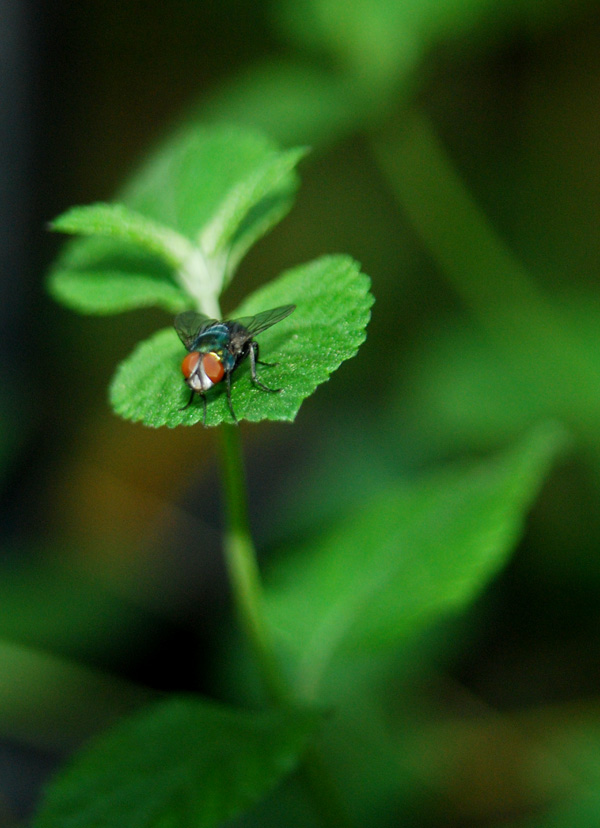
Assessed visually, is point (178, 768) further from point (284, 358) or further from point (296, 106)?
point (296, 106)

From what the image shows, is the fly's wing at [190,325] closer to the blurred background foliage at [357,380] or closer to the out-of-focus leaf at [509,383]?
the blurred background foliage at [357,380]

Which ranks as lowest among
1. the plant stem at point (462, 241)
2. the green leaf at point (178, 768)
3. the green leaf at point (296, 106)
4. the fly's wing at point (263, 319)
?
the green leaf at point (178, 768)

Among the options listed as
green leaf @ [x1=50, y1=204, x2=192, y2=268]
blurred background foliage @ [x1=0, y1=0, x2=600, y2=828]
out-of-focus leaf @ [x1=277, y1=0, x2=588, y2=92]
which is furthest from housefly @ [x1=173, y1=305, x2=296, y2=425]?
out-of-focus leaf @ [x1=277, y1=0, x2=588, y2=92]

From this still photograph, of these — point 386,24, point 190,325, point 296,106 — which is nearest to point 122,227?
point 190,325

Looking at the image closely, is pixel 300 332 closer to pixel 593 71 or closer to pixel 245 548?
pixel 245 548

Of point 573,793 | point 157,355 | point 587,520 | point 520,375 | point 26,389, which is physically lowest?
point 573,793

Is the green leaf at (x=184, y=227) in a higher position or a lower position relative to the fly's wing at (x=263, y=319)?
higher

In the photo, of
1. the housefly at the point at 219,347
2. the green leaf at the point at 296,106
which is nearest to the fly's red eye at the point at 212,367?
the housefly at the point at 219,347

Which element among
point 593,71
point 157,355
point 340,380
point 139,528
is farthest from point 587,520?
point 593,71
